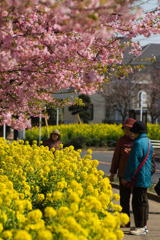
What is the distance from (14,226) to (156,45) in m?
60.1

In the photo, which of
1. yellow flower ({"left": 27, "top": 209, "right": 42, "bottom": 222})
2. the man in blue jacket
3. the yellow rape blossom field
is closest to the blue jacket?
the man in blue jacket

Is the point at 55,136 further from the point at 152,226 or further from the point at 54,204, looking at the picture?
the point at 54,204

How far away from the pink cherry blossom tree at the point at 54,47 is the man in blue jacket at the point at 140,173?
50.4 inches

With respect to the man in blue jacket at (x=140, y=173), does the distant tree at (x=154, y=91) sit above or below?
above

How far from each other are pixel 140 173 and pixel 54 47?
226 centimetres

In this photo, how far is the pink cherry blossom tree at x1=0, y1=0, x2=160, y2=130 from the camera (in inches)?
201

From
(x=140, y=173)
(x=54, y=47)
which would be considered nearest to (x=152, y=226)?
(x=140, y=173)

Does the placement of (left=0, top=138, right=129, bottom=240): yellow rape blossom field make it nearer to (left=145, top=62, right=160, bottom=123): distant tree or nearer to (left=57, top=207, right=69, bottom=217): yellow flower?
(left=57, top=207, right=69, bottom=217): yellow flower

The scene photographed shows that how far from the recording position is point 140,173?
21.8 ft

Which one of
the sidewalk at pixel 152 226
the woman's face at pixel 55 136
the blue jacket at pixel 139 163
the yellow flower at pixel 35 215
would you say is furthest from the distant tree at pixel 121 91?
the yellow flower at pixel 35 215

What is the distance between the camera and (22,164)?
26.1 feet

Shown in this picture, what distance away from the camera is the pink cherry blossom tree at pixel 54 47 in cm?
510

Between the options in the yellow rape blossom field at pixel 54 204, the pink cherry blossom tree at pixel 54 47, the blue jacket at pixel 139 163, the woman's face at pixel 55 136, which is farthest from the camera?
the woman's face at pixel 55 136

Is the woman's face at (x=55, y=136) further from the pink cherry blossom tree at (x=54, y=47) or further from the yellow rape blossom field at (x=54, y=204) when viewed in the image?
→ the pink cherry blossom tree at (x=54, y=47)
